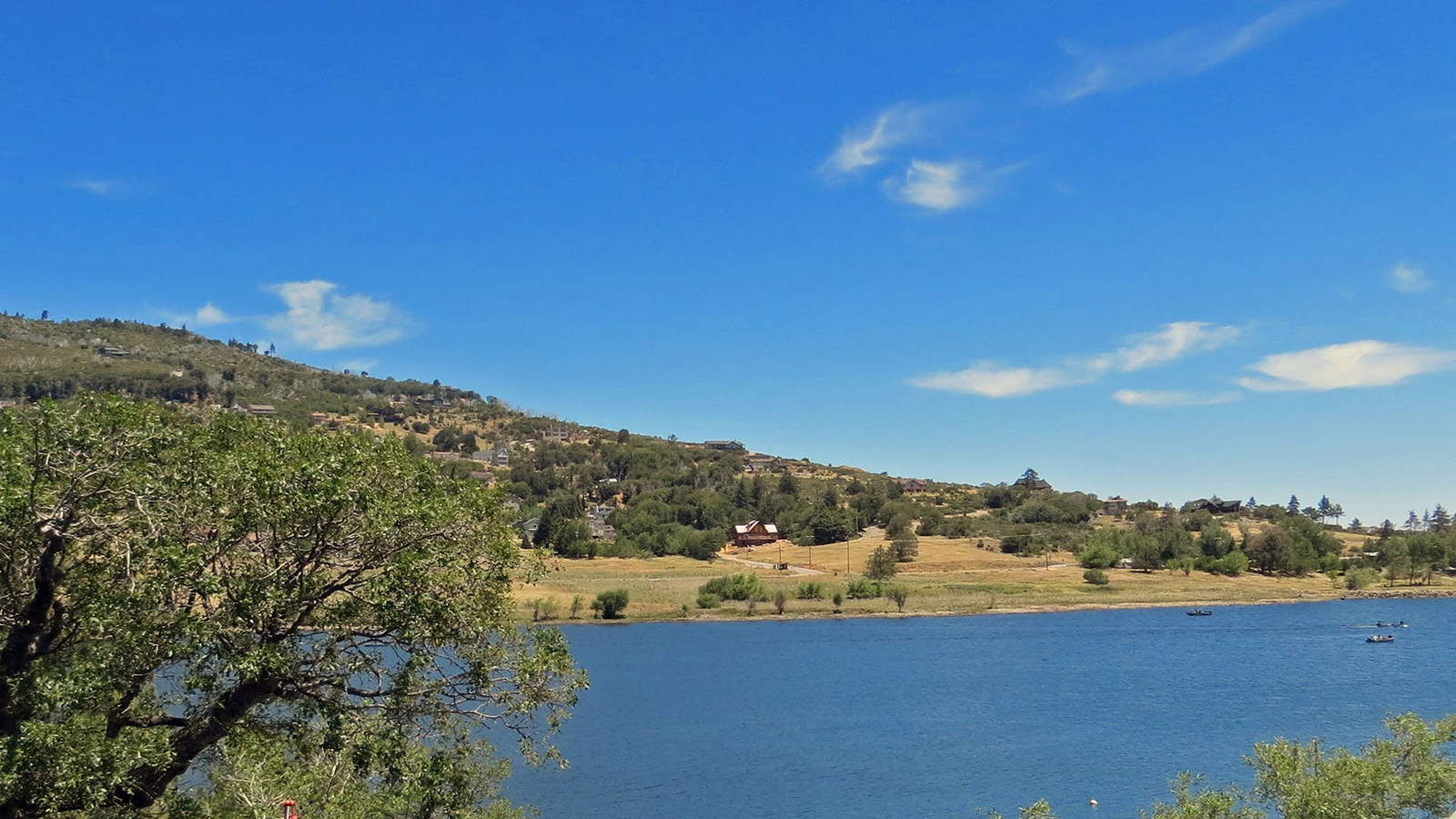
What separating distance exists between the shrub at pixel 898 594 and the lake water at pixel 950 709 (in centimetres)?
810

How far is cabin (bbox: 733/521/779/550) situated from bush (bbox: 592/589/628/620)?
5841cm

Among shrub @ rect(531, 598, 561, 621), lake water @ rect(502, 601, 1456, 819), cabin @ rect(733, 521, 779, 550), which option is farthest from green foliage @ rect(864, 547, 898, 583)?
shrub @ rect(531, 598, 561, 621)

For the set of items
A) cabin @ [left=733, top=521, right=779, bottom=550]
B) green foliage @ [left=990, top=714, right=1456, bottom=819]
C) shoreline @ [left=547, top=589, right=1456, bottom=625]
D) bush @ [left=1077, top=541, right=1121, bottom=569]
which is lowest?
shoreline @ [left=547, top=589, right=1456, bottom=625]

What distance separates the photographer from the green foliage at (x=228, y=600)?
13.1 m

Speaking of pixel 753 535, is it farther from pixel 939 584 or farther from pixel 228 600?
pixel 228 600

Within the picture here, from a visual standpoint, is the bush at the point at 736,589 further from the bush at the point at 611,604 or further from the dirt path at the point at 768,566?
the dirt path at the point at 768,566

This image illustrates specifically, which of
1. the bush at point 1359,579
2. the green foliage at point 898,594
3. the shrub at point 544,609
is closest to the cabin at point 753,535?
the green foliage at point 898,594

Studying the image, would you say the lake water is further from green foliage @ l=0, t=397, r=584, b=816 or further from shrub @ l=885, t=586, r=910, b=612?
green foliage @ l=0, t=397, r=584, b=816

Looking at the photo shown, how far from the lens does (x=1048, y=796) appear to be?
43688mm

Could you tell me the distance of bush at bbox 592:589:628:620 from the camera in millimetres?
102812

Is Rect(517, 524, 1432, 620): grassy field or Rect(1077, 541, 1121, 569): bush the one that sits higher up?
Rect(1077, 541, 1121, 569): bush

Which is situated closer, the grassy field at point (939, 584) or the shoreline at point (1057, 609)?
the shoreline at point (1057, 609)

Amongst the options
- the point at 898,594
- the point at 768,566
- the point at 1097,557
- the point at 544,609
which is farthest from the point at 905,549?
the point at 544,609

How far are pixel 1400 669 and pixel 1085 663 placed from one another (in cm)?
2127
